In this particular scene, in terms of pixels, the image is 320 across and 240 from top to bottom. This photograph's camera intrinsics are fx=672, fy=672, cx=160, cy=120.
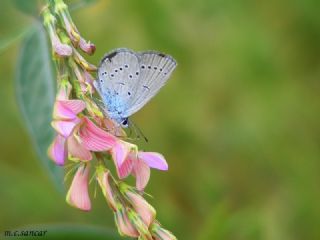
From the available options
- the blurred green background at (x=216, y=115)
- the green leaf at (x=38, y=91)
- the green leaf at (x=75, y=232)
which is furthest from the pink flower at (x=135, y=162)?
the blurred green background at (x=216, y=115)

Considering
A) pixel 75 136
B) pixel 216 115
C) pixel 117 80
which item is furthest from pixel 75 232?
pixel 216 115

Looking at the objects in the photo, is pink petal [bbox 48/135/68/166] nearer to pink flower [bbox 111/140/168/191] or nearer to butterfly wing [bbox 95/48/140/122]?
pink flower [bbox 111/140/168/191]

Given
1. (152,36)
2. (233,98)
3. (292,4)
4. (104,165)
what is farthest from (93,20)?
(104,165)

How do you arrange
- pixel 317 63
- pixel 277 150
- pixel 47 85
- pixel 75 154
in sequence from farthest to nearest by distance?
pixel 317 63, pixel 277 150, pixel 47 85, pixel 75 154

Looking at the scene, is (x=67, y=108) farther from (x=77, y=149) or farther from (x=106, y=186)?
(x=106, y=186)

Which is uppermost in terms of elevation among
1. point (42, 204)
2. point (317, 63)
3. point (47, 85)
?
point (317, 63)

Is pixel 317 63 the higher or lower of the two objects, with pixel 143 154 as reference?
higher

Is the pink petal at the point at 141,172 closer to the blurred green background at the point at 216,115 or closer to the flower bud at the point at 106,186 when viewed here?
the flower bud at the point at 106,186

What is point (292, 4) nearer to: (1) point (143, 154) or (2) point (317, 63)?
(2) point (317, 63)
